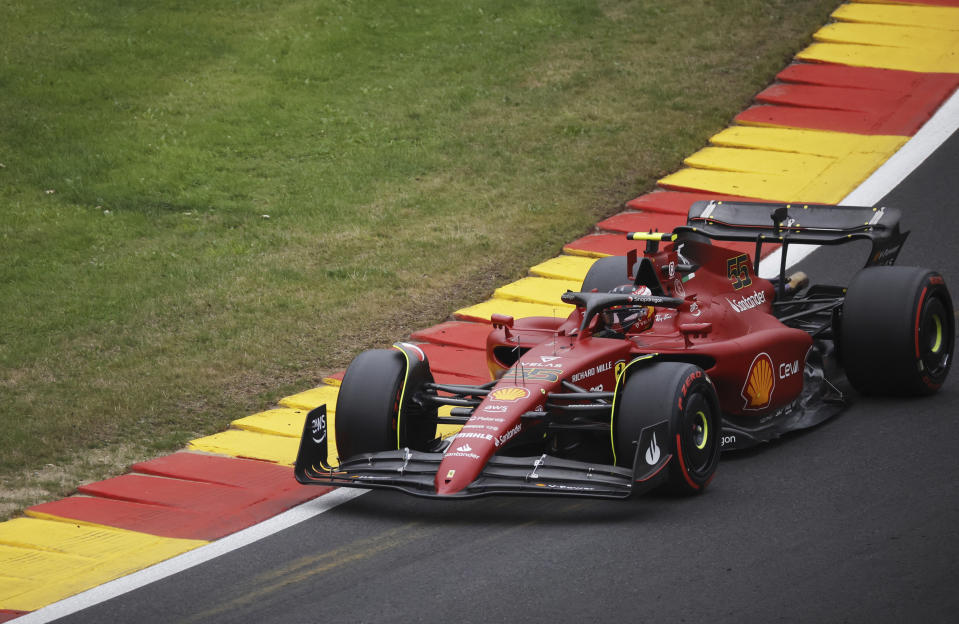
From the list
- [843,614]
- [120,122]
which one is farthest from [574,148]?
[843,614]

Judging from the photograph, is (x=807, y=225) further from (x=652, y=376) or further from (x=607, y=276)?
(x=652, y=376)

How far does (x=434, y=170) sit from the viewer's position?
51.6 ft

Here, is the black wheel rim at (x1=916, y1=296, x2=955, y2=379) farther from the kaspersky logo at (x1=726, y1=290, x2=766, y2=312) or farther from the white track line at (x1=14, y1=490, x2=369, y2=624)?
the white track line at (x1=14, y1=490, x2=369, y2=624)

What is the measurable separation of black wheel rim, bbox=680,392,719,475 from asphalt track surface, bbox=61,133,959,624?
23 cm

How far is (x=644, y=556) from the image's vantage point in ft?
23.4

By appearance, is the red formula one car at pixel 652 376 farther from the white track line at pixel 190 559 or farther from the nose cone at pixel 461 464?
the white track line at pixel 190 559

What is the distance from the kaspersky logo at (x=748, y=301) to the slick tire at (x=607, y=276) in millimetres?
1085

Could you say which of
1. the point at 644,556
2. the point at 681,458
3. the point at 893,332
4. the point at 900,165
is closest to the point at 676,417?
the point at 681,458

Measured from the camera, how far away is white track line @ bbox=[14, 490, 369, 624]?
7.11 metres

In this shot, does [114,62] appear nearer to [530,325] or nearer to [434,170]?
[434,170]

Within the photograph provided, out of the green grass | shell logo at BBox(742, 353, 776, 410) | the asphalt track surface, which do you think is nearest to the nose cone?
the asphalt track surface

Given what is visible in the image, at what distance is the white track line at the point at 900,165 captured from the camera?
42.7 ft

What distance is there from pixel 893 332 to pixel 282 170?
28.0 feet

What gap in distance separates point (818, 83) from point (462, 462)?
11.4 m
